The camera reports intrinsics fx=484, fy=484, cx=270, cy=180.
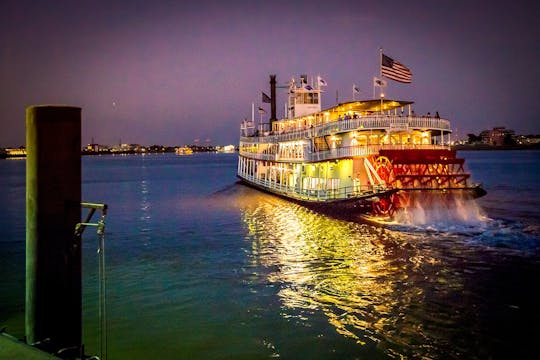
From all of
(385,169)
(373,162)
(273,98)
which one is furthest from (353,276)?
(273,98)

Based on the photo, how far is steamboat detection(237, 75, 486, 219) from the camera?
2659 cm

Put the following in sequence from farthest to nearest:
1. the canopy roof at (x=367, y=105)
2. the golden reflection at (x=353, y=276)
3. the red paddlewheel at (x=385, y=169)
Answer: the canopy roof at (x=367, y=105) < the red paddlewheel at (x=385, y=169) < the golden reflection at (x=353, y=276)

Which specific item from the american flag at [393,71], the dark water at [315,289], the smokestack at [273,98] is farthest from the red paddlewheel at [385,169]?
the smokestack at [273,98]

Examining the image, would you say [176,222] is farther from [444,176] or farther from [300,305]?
[300,305]

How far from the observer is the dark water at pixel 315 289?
34.6ft

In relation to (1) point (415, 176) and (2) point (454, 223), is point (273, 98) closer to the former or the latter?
(1) point (415, 176)

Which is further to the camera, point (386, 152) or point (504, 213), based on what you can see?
point (504, 213)

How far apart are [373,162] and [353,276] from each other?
13.9 meters

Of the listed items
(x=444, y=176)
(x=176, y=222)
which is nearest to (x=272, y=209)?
(x=176, y=222)

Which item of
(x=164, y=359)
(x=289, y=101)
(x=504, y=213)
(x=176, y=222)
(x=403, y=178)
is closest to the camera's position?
(x=164, y=359)

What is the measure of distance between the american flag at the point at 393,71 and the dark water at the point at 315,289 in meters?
7.77

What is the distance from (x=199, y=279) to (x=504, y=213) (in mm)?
25489

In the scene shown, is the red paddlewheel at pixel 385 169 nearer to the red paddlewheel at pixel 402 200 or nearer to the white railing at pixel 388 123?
the red paddlewheel at pixel 402 200

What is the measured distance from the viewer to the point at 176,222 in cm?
3062
